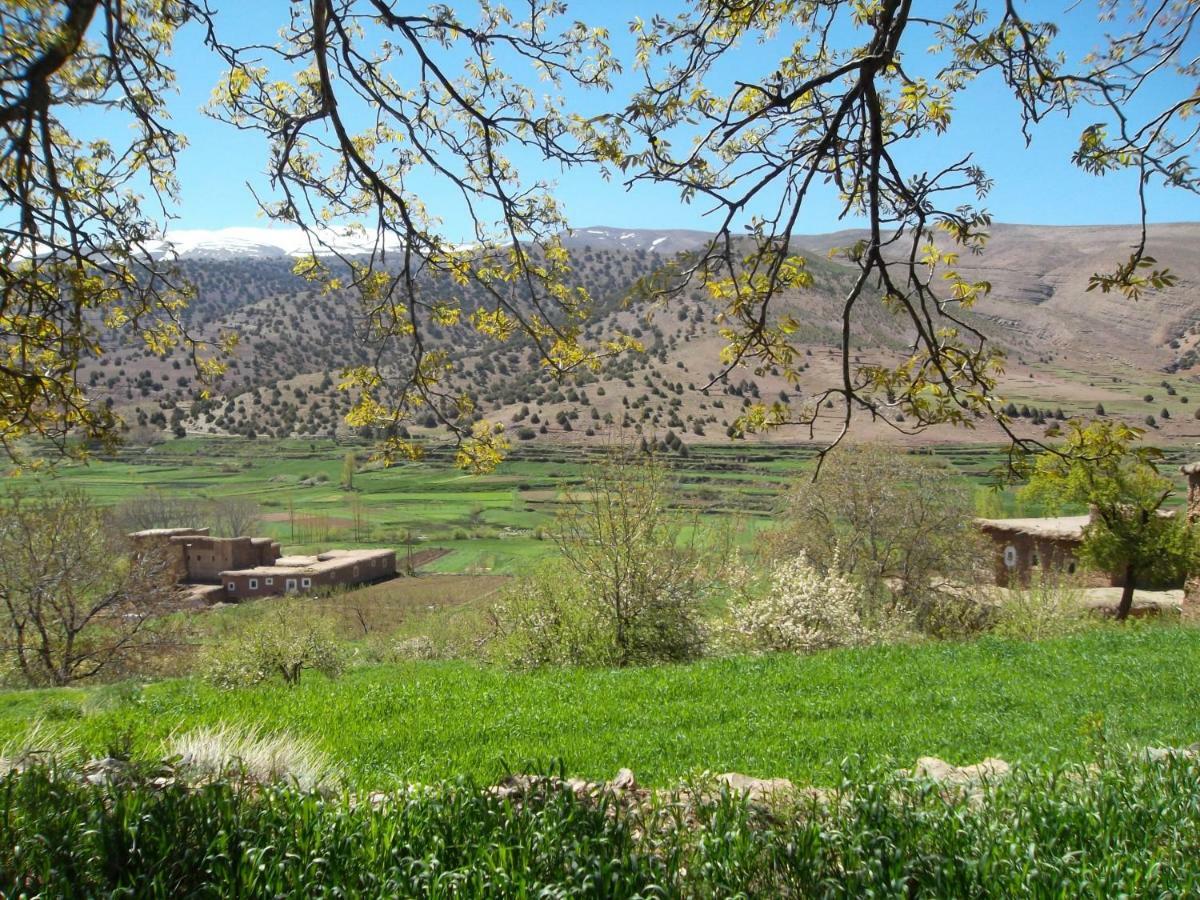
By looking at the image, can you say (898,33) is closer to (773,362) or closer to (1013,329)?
(773,362)

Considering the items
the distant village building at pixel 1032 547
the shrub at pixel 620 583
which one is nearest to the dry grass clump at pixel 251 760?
the shrub at pixel 620 583

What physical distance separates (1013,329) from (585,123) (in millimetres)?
130856

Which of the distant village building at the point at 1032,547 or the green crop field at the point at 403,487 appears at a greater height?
the distant village building at the point at 1032,547

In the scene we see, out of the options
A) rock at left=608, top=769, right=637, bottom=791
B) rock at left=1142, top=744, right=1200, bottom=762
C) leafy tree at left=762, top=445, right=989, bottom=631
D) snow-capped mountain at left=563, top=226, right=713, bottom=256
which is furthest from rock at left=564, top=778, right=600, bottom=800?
snow-capped mountain at left=563, top=226, right=713, bottom=256

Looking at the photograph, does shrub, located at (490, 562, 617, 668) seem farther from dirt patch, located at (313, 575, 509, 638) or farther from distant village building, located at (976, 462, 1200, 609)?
dirt patch, located at (313, 575, 509, 638)

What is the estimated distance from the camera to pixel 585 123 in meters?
5.43

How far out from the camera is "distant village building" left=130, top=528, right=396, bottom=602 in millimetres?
42219

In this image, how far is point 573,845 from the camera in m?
3.32

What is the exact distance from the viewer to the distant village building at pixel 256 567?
4222cm

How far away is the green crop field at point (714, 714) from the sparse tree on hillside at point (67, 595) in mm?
9760

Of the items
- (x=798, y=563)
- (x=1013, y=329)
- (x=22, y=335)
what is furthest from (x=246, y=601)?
(x=1013, y=329)

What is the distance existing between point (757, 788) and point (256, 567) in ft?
151

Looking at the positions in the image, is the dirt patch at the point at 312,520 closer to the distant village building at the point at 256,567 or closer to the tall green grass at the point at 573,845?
the distant village building at the point at 256,567

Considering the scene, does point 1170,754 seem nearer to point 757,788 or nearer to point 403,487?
point 757,788
